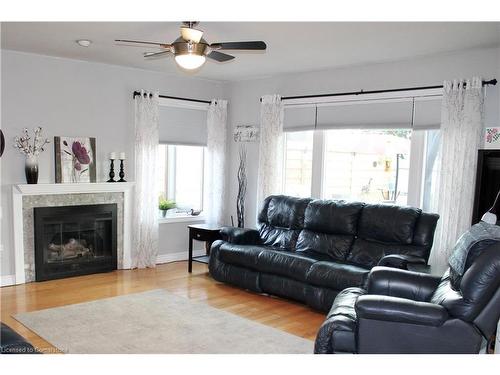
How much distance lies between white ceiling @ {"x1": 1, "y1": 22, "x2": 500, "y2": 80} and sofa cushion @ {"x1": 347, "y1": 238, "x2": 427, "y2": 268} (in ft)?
6.18

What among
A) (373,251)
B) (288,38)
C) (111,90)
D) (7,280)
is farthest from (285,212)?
(7,280)

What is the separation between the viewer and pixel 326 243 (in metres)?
4.79

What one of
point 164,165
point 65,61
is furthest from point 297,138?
point 65,61

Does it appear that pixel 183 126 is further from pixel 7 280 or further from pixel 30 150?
pixel 7 280

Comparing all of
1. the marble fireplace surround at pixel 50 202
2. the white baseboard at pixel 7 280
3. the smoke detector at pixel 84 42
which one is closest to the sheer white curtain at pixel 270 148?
the marble fireplace surround at pixel 50 202

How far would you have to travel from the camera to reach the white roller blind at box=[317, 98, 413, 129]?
485 cm

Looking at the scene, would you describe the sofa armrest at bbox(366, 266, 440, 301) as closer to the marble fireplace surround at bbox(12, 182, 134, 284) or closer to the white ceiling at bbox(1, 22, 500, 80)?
the white ceiling at bbox(1, 22, 500, 80)

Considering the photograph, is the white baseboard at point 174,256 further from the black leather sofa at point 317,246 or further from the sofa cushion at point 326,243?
the sofa cushion at point 326,243

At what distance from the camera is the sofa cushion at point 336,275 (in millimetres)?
3980

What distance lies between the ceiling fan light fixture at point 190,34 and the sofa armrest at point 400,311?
2094mm

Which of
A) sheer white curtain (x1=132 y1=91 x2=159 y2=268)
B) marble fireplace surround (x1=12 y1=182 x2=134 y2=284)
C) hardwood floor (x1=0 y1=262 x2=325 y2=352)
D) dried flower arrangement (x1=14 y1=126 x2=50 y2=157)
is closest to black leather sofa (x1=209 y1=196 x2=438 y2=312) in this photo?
hardwood floor (x1=0 y1=262 x2=325 y2=352)

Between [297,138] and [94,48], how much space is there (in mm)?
2669

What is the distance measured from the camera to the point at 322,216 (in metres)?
4.86
